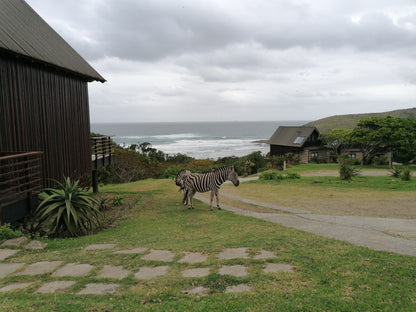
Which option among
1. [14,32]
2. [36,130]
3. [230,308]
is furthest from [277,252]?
[14,32]

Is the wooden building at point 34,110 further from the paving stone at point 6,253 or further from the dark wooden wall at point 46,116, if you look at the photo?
the paving stone at point 6,253

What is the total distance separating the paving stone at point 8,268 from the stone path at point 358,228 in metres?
7.13

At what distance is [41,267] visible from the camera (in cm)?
573

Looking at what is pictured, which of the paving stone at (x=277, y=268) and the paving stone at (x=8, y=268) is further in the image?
the paving stone at (x=8, y=268)

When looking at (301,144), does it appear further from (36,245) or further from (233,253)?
(36,245)

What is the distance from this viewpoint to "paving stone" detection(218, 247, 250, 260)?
588 cm

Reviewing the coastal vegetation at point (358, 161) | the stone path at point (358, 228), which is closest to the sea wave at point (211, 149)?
the coastal vegetation at point (358, 161)

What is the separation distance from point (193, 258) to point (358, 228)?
5.79m

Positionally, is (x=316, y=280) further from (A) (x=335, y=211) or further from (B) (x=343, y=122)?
(B) (x=343, y=122)

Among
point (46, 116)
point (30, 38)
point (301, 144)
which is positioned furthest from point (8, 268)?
point (301, 144)

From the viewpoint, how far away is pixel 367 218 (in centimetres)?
1101

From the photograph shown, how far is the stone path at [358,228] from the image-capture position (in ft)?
23.4

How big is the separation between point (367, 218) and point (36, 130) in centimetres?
1201

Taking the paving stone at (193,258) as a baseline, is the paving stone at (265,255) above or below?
above
